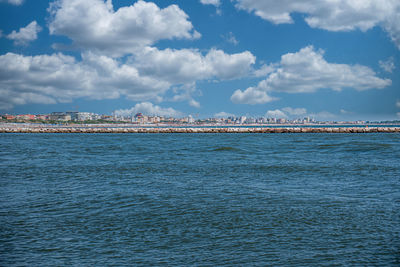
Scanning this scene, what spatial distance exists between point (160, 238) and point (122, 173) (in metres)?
9.59

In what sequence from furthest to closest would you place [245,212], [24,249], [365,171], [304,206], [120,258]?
[365,171] → [304,206] → [245,212] → [24,249] → [120,258]

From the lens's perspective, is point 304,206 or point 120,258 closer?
point 120,258

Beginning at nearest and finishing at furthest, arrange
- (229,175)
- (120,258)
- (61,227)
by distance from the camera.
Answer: (120,258), (61,227), (229,175)

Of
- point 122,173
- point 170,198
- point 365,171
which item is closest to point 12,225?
point 170,198

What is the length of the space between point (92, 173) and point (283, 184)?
29.9 feet

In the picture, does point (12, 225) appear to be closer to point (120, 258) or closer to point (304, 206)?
point (120, 258)

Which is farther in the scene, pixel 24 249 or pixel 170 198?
pixel 170 198

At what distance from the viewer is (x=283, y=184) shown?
475 inches

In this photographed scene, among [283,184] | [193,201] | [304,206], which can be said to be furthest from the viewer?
[283,184]

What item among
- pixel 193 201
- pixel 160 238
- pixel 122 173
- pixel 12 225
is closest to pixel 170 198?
pixel 193 201

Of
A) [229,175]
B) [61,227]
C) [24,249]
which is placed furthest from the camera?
[229,175]

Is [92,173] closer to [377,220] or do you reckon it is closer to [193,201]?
[193,201]

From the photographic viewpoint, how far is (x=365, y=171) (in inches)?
614

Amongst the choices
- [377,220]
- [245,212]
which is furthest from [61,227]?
[377,220]
